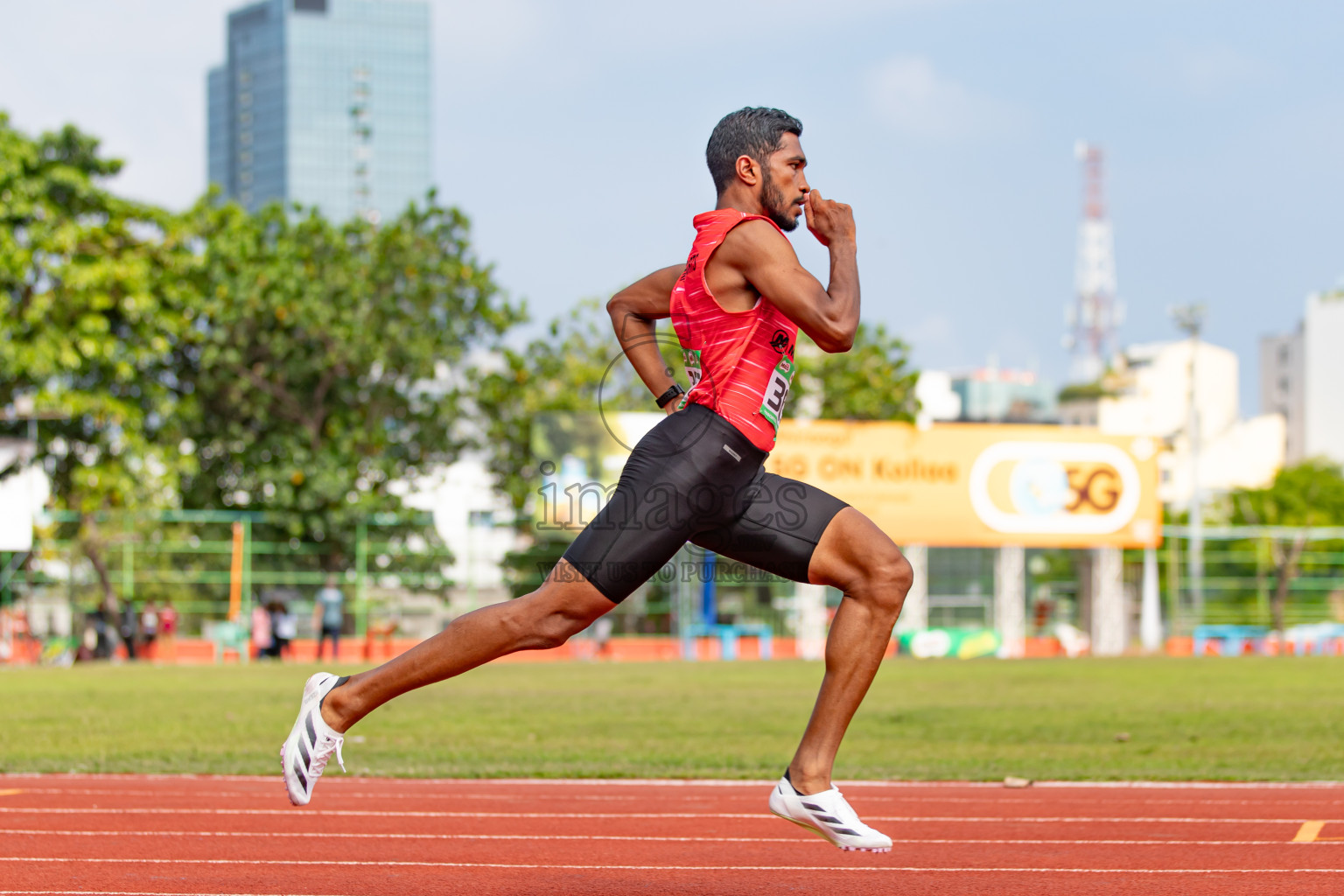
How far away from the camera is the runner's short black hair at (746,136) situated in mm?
4445

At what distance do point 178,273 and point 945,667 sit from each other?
63.8ft

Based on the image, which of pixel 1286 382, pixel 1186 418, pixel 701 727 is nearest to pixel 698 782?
pixel 701 727

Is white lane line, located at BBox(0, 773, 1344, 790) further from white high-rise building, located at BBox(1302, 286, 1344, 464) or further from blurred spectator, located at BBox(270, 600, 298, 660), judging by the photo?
white high-rise building, located at BBox(1302, 286, 1344, 464)

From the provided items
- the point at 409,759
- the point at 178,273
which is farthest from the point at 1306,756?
the point at 178,273

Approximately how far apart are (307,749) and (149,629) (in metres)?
27.9

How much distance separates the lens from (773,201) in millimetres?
4414

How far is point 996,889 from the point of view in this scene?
4809 mm

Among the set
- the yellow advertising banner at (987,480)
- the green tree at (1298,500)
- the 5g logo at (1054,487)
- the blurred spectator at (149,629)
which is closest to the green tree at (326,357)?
the blurred spectator at (149,629)

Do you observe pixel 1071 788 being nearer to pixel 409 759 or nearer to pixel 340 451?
pixel 409 759

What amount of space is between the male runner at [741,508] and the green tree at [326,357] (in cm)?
3271

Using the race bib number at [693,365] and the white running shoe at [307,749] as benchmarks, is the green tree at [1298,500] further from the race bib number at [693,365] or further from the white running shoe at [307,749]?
the white running shoe at [307,749]

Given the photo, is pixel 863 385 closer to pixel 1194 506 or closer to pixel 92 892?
pixel 1194 506

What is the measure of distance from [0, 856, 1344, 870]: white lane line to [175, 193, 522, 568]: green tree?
3142cm

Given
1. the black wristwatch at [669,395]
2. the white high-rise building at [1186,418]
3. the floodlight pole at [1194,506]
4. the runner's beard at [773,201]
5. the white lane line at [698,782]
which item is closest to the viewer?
the runner's beard at [773,201]
